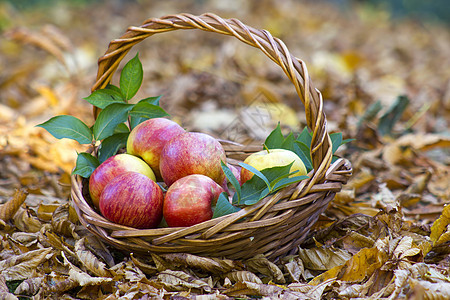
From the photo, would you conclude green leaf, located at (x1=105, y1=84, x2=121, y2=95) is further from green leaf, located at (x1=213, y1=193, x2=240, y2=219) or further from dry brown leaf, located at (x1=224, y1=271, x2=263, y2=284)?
dry brown leaf, located at (x1=224, y1=271, x2=263, y2=284)

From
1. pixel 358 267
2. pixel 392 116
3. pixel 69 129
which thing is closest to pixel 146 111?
pixel 69 129

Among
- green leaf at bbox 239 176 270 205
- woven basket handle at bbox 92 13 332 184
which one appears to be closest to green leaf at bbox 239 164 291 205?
green leaf at bbox 239 176 270 205

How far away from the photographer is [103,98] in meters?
1.54

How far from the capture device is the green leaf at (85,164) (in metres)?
1.44

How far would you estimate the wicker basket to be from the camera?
46.4 inches

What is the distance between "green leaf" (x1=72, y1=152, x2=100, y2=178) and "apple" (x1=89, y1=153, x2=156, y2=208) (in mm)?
44

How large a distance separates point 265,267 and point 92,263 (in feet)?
1.76

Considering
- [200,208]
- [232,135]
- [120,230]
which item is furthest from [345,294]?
[232,135]

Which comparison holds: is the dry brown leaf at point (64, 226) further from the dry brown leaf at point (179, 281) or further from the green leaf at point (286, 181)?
the green leaf at point (286, 181)

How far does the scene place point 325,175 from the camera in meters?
1.30

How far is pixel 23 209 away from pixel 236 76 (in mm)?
2626

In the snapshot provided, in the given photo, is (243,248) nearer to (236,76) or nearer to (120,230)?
(120,230)

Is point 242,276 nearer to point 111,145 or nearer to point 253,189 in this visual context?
point 253,189

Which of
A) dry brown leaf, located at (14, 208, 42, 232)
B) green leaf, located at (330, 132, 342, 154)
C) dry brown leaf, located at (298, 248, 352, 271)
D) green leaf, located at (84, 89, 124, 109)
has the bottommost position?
dry brown leaf, located at (14, 208, 42, 232)
